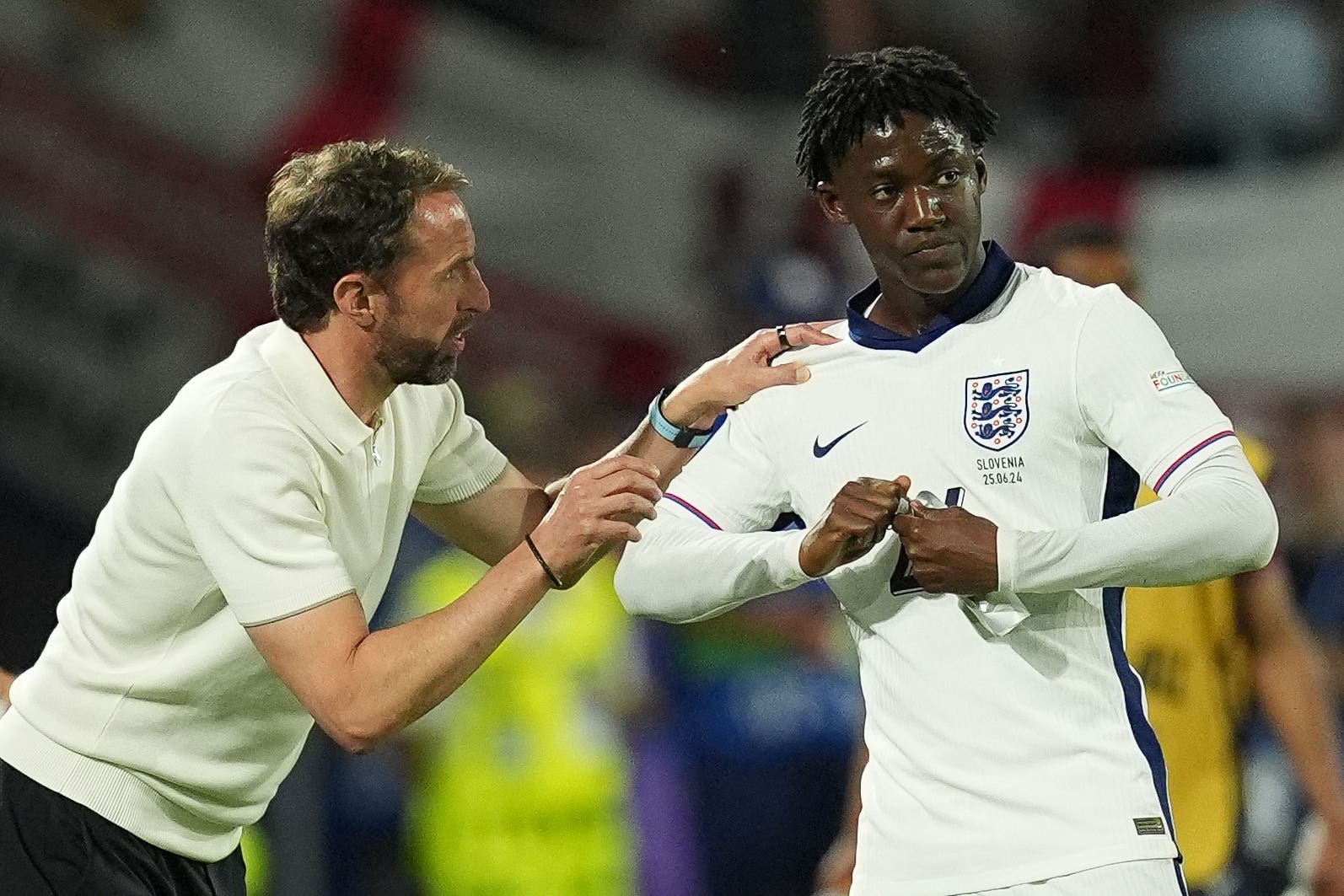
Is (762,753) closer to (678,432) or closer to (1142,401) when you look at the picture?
(678,432)

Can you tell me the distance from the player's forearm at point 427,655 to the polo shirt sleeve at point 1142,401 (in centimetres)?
Result: 80

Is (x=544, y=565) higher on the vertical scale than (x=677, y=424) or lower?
lower

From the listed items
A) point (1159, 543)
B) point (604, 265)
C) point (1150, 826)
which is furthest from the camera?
point (604, 265)

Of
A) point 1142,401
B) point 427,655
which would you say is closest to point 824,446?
point 1142,401

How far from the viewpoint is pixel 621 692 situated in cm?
530

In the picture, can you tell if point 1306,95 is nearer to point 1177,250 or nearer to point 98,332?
point 1177,250

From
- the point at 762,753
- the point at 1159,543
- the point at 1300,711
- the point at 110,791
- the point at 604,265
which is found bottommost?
the point at 762,753

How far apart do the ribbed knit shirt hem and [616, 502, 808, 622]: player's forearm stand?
0.78 meters

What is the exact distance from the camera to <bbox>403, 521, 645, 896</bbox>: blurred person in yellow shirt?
527 centimetres

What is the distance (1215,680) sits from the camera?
12.8 ft

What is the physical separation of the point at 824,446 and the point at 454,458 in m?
0.85

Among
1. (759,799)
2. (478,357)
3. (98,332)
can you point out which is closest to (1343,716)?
(759,799)

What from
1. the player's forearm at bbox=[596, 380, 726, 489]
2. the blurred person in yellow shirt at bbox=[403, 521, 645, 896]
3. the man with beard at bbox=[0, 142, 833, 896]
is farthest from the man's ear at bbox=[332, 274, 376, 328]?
the blurred person in yellow shirt at bbox=[403, 521, 645, 896]

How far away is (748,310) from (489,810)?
6.65ft
